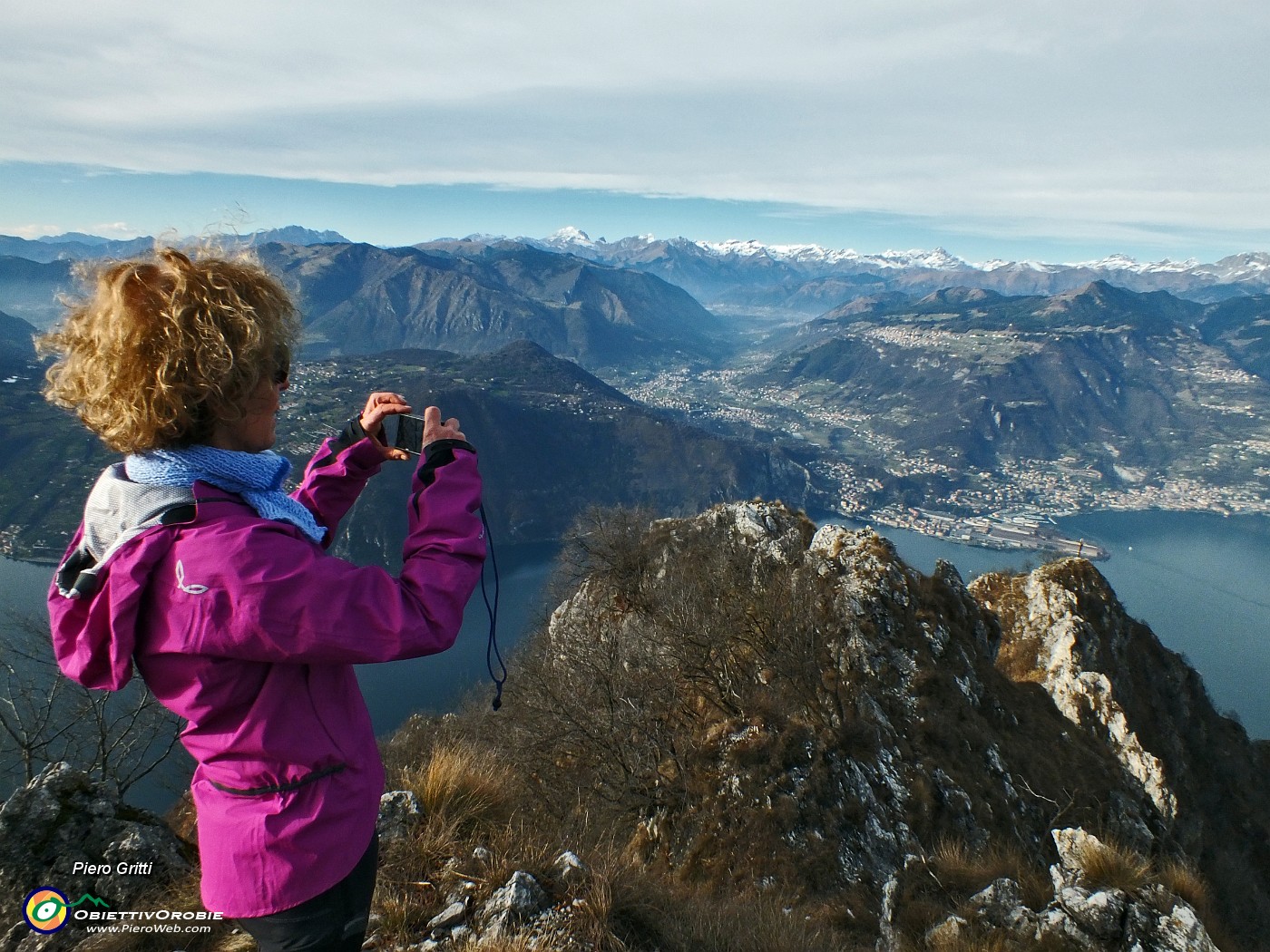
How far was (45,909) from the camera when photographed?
383 cm

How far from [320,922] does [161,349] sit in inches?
77.0

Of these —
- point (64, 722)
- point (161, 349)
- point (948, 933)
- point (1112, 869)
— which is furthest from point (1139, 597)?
point (64, 722)

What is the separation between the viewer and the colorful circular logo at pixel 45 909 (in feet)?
12.3

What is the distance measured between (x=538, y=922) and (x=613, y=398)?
19743cm

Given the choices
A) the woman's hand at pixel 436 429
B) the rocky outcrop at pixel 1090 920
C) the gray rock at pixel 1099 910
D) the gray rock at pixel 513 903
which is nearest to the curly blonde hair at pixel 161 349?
the woman's hand at pixel 436 429

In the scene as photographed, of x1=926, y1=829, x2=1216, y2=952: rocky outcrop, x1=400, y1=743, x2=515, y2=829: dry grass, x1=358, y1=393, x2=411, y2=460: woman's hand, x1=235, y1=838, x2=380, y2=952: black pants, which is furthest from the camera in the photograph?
x1=926, y1=829, x2=1216, y2=952: rocky outcrop

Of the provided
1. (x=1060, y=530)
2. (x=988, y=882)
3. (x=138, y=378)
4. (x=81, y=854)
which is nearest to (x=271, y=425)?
(x=138, y=378)

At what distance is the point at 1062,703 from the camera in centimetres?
1855

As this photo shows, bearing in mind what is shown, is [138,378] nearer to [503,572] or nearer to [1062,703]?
[1062,703]

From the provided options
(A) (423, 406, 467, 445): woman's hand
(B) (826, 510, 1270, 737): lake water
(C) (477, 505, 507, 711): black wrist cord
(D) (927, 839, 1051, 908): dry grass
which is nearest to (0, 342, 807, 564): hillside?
(B) (826, 510, 1270, 737): lake water

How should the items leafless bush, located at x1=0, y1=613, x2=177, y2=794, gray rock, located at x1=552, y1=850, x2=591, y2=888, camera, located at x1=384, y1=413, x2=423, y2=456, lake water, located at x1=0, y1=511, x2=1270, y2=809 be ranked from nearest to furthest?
camera, located at x1=384, y1=413, x2=423, y2=456, gray rock, located at x1=552, y1=850, x2=591, y2=888, leafless bush, located at x1=0, y1=613, x2=177, y2=794, lake water, located at x1=0, y1=511, x2=1270, y2=809

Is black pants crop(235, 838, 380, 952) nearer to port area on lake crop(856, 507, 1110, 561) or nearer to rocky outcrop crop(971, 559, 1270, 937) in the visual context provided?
rocky outcrop crop(971, 559, 1270, 937)

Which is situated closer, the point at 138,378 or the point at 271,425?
the point at 138,378

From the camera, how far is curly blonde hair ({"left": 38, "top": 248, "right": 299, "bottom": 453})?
1718 millimetres
